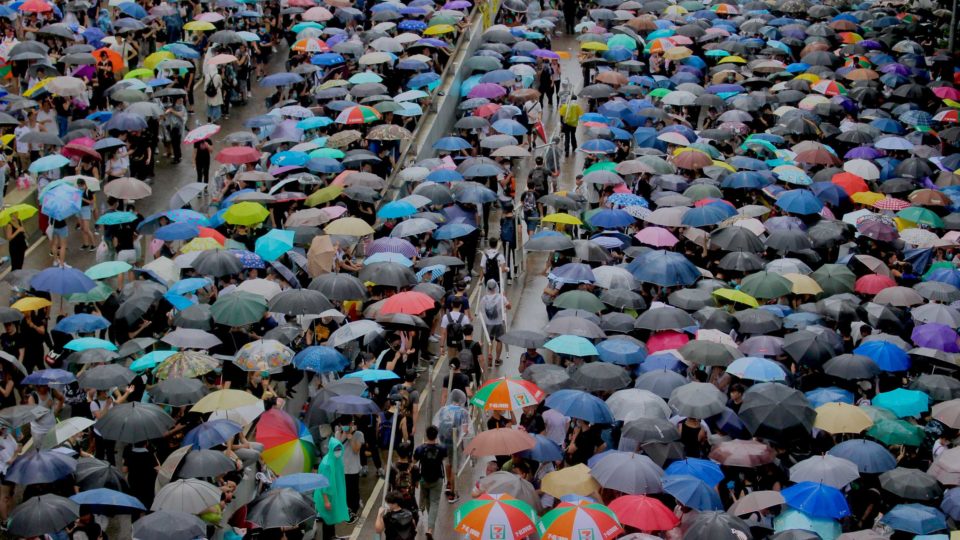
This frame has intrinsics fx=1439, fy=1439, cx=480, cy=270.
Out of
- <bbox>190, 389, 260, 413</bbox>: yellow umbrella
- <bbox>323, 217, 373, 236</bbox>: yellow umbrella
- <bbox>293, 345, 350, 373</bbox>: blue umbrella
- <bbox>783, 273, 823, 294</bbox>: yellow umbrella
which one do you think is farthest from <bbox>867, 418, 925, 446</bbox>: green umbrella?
<bbox>323, 217, 373, 236</bbox>: yellow umbrella

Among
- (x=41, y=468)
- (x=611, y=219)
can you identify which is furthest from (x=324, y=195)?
(x=41, y=468)

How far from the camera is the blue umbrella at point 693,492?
1468 cm

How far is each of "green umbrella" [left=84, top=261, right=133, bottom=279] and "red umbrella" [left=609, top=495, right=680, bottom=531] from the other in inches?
334

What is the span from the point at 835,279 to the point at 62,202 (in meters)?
11.6

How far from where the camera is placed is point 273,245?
21.0 m

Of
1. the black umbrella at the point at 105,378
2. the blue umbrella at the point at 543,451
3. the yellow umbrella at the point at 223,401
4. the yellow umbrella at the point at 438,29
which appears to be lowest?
the blue umbrella at the point at 543,451

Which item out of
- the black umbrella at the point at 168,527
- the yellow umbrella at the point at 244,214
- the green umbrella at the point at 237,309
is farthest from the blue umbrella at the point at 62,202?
the black umbrella at the point at 168,527

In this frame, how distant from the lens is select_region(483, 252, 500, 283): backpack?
21.9m

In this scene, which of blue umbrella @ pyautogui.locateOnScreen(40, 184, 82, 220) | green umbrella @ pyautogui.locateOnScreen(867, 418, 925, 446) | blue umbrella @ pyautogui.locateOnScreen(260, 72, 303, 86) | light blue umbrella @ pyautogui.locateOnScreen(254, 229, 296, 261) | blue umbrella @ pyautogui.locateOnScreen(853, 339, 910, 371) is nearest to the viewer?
green umbrella @ pyautogui.locateOnScreen(867, 418, 925, 446)

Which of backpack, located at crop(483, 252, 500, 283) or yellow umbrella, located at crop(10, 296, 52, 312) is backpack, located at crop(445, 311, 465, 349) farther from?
yellow umbrella, located at crop(10, 296, 52, 312)

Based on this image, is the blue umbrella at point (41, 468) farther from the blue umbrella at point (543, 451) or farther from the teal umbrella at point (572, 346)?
the teal umbrella at point (572, 346)

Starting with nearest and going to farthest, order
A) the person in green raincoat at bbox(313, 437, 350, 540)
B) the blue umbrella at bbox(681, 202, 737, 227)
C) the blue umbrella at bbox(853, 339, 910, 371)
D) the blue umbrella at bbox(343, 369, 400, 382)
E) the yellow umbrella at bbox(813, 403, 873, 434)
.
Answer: the person in green raincoat at bbox(313, 437, 350, 540)
the yellow umbrella at bbox(813, 403, 873, 434)
the blue umbrella at bbox(343, 369, 400, 382)
the blue umbrella at bbox(853, 339, 910, 371)
the blue umbrella at bbox(681, 202, 737, 227)

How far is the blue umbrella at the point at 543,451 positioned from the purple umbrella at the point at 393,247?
5.79 metres

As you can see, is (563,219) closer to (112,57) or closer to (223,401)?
(223,401)
